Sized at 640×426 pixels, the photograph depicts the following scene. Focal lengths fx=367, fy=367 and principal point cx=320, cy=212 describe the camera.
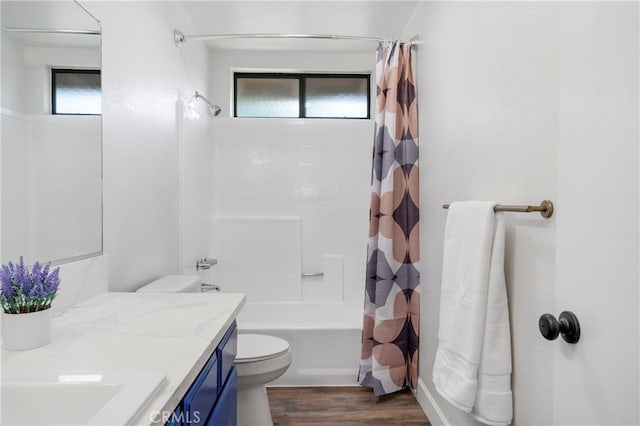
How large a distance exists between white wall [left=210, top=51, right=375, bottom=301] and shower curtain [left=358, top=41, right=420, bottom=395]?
90 cm

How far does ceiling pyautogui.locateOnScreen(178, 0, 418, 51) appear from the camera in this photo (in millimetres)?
Answer: 2365

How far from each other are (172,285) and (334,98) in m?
2.32

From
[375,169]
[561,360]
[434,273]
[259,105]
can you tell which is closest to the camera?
[561,360]

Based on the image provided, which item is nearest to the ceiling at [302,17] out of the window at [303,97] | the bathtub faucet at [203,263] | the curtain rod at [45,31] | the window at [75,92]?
the window at [303,97]

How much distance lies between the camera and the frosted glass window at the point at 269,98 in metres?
3.43

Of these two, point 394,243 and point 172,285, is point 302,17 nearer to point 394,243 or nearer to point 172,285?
point 394,243

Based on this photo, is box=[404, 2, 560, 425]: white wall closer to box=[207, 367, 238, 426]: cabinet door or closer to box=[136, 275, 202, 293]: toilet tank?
box=[207, 367, 238, 426]: cabinet door

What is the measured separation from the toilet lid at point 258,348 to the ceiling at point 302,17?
205 centimetres

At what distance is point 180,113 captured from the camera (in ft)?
7.63

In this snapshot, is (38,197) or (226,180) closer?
(38,197)

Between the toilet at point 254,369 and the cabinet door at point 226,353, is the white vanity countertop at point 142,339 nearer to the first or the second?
the cabinet door at point 226,353

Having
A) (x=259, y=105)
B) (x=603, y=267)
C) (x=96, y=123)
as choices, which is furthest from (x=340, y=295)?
(x=603, y=267)

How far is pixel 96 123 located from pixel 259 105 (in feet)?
7.03

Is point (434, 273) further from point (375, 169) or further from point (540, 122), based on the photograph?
point (540, 122)
